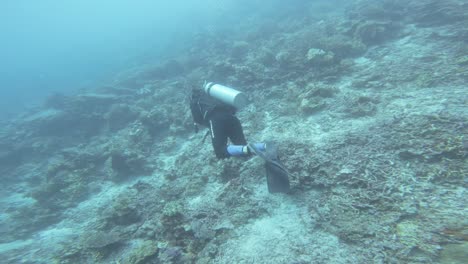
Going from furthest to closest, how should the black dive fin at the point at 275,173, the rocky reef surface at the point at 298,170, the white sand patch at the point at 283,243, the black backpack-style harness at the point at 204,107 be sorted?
1. the black backpack-style harness at the point at 204,107
2. the black dive fin at the point at 275,173
3. the rocky reef surface at the point at 298,170
4. the white sand patch at the point at 283,243

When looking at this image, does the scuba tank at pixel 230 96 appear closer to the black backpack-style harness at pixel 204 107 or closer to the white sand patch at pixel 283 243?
the black backpack-style harness at pixel 204 107

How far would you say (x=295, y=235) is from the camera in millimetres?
3945

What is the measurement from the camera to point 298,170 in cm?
517

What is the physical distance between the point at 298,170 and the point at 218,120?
6.24 feet

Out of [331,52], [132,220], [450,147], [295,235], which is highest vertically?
[331,52]

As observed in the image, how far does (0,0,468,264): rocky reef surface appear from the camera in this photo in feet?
12.3

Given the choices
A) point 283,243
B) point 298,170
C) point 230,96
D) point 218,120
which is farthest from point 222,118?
point 283,243

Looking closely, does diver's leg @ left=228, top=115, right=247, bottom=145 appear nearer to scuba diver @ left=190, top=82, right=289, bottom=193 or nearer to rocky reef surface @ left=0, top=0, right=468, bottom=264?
scuba diver @ left=190, top=82, right=289, bottom=193

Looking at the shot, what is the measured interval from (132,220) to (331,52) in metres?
9.13

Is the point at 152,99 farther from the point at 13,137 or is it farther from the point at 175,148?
the point at 13,137

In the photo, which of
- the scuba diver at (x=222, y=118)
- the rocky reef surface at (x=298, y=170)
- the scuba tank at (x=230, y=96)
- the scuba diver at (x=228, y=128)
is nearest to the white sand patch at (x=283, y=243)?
the rocky reef surface at (x=298, y=170)

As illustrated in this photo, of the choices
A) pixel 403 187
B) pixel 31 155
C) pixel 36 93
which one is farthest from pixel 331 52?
pixel 36 93

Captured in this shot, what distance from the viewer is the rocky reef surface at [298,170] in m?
3.74

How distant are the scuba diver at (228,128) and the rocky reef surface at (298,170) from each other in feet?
1.65
